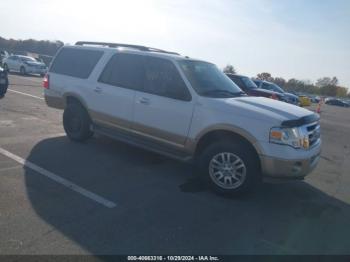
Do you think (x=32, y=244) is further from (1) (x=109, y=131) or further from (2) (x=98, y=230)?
(1) (x=109, y=131)

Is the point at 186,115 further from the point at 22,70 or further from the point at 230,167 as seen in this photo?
the point at 22,70

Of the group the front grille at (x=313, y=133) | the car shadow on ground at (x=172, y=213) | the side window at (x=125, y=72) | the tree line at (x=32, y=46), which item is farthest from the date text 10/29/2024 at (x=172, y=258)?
the tree line at (x=32, y=46)

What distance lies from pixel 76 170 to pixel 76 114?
184 centimetres

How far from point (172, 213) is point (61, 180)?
1823 millimetres

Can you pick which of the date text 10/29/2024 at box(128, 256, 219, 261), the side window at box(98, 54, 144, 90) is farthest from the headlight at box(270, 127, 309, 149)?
the side window at box(98, 54, 144, 90)

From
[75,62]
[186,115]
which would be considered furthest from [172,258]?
[75,62]

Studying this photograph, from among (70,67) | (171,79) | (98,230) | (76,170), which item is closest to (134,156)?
(76,170)

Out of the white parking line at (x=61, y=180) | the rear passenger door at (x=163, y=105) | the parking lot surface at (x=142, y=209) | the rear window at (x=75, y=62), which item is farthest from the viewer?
the rear window at (x=75, y=62)

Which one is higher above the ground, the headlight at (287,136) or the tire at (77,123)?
the headlight at (287,136)

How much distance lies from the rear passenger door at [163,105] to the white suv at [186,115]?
0.05 ft

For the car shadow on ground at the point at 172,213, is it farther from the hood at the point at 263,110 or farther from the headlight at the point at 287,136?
the hood at the point at 263,110

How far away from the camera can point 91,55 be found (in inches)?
279

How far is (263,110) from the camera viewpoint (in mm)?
4996

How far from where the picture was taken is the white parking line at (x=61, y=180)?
4.52 meters
